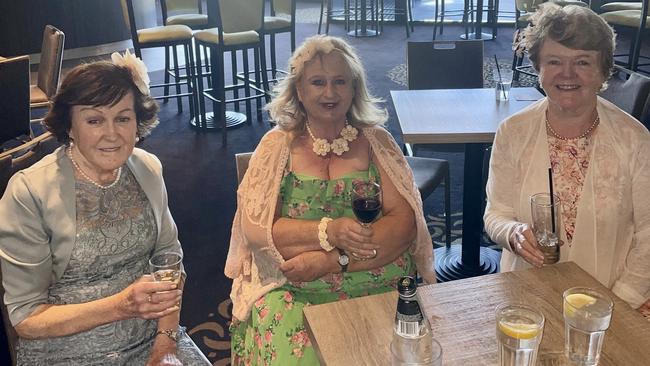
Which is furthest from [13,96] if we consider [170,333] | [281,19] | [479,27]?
[479,27]

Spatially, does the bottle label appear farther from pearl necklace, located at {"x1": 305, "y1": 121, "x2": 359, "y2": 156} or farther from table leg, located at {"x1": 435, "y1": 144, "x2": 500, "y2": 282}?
table leg, located at {"x1": 435, "y1": 144, "x2": 500, "y2": 282}

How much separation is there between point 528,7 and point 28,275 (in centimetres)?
591

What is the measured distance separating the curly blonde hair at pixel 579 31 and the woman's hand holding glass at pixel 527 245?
0.59 meters

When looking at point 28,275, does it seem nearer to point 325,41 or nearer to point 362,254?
point 362,254

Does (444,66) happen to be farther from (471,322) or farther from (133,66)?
(471,322)

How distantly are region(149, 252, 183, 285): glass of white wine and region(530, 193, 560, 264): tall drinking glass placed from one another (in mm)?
896

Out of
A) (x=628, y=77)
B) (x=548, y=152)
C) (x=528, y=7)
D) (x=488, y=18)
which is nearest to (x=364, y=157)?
(x=548, y=152)

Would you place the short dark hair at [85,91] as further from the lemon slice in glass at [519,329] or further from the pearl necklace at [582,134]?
the pearl necklace at [582,134]

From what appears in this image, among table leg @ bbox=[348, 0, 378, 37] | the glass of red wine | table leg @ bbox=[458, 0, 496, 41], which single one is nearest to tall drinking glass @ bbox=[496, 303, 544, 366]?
the glass of red wine

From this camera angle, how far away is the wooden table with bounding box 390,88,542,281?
9.27 feet

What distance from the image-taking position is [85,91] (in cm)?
177

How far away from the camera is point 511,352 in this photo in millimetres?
1303

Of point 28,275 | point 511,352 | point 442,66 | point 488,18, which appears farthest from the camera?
point 488,18

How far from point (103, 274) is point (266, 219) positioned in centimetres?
54
